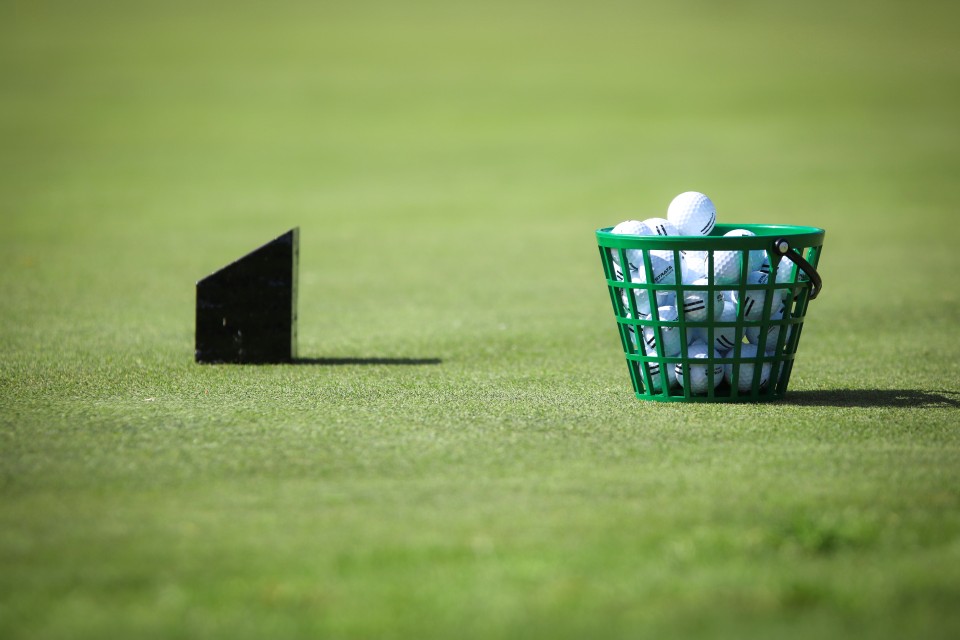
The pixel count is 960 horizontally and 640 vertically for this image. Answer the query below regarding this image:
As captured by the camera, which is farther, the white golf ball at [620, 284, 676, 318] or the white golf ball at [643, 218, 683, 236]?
the white golf ball at [643, 218, 683, 236]

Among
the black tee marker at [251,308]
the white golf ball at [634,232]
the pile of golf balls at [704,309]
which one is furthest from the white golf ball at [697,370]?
the black tee marker at [251,308]

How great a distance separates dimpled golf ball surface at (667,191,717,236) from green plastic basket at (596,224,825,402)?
0.17 metres

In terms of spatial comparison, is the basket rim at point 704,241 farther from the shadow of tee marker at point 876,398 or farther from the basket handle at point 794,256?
the shadow of tee marker at point 876,398

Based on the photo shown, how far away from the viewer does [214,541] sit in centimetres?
→ 336

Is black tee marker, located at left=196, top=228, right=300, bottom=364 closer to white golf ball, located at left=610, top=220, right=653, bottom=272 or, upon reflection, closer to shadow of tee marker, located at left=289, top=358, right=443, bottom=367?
shadow of tee marker, located at left=289, top=358, right=443, bottom=367

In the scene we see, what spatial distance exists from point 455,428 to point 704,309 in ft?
4.32

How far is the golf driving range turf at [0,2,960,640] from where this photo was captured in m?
2.99

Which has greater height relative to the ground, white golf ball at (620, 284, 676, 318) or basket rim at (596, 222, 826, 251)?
Result: basket rim at (596, 222, 826, 251)

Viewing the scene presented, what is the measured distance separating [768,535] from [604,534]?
1.64 ft

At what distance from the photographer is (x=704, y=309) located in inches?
203

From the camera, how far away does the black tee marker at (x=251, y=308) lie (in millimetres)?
6496

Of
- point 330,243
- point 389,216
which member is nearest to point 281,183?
point 389,216

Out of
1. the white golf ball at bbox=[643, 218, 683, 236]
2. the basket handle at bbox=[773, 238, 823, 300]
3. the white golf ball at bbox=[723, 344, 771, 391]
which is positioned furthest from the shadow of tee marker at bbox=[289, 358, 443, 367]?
the basket handle at bbox=[773, 238, 823, 300]

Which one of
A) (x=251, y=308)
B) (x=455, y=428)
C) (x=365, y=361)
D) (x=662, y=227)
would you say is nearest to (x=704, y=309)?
(x=662, y=227)
